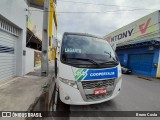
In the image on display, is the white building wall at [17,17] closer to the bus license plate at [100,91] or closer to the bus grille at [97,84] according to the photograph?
the bus grille at [97,84]

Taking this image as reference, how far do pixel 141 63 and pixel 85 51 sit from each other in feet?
47.2

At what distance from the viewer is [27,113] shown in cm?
324

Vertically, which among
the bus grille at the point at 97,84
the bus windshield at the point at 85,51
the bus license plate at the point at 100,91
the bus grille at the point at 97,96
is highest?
the bus windshield at the point at 85,51

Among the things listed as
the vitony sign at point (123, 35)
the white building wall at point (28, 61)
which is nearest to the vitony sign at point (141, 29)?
the vitony sign at point (123, 35)

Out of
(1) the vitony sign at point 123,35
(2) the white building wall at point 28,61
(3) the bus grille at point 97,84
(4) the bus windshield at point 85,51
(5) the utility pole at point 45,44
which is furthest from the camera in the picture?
(1) the vitony sign at point 123,35

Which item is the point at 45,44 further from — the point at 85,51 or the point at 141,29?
the point at 141,29

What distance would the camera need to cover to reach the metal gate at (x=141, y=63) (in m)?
14.5

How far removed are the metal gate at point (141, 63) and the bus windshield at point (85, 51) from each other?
12427mm

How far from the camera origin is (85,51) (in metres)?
3.82

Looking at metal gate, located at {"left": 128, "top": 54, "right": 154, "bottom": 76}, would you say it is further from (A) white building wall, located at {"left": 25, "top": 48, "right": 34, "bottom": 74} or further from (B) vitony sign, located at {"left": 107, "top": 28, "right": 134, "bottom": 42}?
(A) white building wall, located at {"left": 25, "top": 48, "right": 34, "bottom": 74}

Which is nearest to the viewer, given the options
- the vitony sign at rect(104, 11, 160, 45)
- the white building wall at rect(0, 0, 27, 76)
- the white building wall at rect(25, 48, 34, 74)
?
the white building wall at rect(0, 0, 27, 76)

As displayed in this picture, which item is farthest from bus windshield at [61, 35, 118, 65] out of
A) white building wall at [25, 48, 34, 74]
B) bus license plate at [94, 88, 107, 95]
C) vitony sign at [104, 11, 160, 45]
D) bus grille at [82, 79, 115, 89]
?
vitony sign at [104, 11, 160, 45]

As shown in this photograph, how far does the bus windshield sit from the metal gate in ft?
40.8

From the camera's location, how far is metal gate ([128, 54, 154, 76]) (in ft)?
47.7
